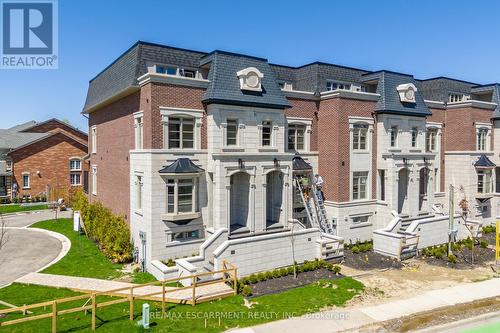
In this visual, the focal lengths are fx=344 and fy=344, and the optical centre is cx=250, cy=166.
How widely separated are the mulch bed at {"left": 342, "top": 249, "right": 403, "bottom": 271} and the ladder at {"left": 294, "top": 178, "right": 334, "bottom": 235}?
7.35ft

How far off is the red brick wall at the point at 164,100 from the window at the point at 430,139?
20682 mm

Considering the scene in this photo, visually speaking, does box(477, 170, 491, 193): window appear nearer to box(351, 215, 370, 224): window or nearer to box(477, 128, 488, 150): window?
box(477, 128, 488, 150): window

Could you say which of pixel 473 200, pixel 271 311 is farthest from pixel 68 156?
pixel 473 200

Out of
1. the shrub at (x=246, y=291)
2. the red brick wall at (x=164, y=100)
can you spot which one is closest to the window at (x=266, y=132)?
the red brick wall at (x=164, y=100)

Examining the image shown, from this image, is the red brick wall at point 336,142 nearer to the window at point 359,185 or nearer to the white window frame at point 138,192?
the window at point 359,185

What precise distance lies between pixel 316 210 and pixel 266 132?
6.88m

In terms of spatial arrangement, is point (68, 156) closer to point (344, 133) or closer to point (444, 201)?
point (344, 133)

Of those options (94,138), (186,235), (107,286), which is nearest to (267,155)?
(186,235)

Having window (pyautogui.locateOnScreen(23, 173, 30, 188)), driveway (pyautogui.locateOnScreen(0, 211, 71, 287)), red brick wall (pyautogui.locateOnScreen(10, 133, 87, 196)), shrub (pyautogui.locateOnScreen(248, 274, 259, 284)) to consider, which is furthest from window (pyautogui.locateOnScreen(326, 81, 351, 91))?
window (pyautogui.locateOnScreen(23, 173, 30, 188))

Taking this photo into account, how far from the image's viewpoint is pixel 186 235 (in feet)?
63.7

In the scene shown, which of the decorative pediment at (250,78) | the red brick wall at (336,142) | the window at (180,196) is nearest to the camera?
the window at (180,196)

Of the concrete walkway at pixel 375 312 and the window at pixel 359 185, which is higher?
the window at pixel 359 185

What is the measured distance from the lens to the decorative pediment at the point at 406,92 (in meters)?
26.0

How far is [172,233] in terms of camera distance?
18703 millimetres
